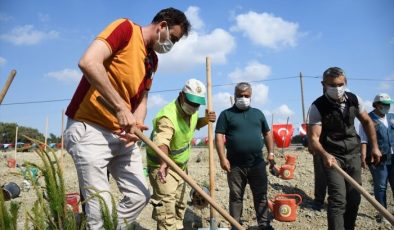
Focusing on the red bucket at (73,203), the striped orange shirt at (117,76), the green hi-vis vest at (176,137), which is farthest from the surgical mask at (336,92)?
the red bucket at (73,203)

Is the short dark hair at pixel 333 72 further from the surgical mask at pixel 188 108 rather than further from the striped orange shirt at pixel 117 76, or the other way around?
the striped orange shirt at pixel 117 76

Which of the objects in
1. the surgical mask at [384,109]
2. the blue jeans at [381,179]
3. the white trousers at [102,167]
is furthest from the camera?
the surgical mask at [384,109]

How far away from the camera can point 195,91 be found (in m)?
3.96

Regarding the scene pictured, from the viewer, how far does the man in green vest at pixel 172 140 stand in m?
3.85

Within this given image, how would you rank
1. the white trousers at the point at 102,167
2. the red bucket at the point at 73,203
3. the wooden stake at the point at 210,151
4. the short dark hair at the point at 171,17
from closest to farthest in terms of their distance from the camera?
the red bucket at the point at 73,203
the white trousers at the point at 102,167
the short dark hair at the point at 171,17
the wooden stake at the point at 210,151

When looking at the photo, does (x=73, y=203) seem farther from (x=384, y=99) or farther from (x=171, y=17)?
(x=384, y=99)

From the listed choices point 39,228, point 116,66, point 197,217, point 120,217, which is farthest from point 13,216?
point 197,217

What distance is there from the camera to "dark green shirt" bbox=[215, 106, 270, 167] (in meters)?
4.81

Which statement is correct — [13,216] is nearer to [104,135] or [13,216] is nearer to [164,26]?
[104,135]

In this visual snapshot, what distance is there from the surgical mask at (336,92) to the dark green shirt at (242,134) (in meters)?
1.17

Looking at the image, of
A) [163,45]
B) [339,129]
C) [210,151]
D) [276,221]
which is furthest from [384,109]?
[163,45]

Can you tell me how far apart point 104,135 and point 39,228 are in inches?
36.0

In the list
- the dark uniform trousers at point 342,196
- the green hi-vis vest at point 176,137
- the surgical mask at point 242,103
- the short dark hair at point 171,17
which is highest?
the short dark hair at point 171,17

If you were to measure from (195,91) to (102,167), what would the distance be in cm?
172
